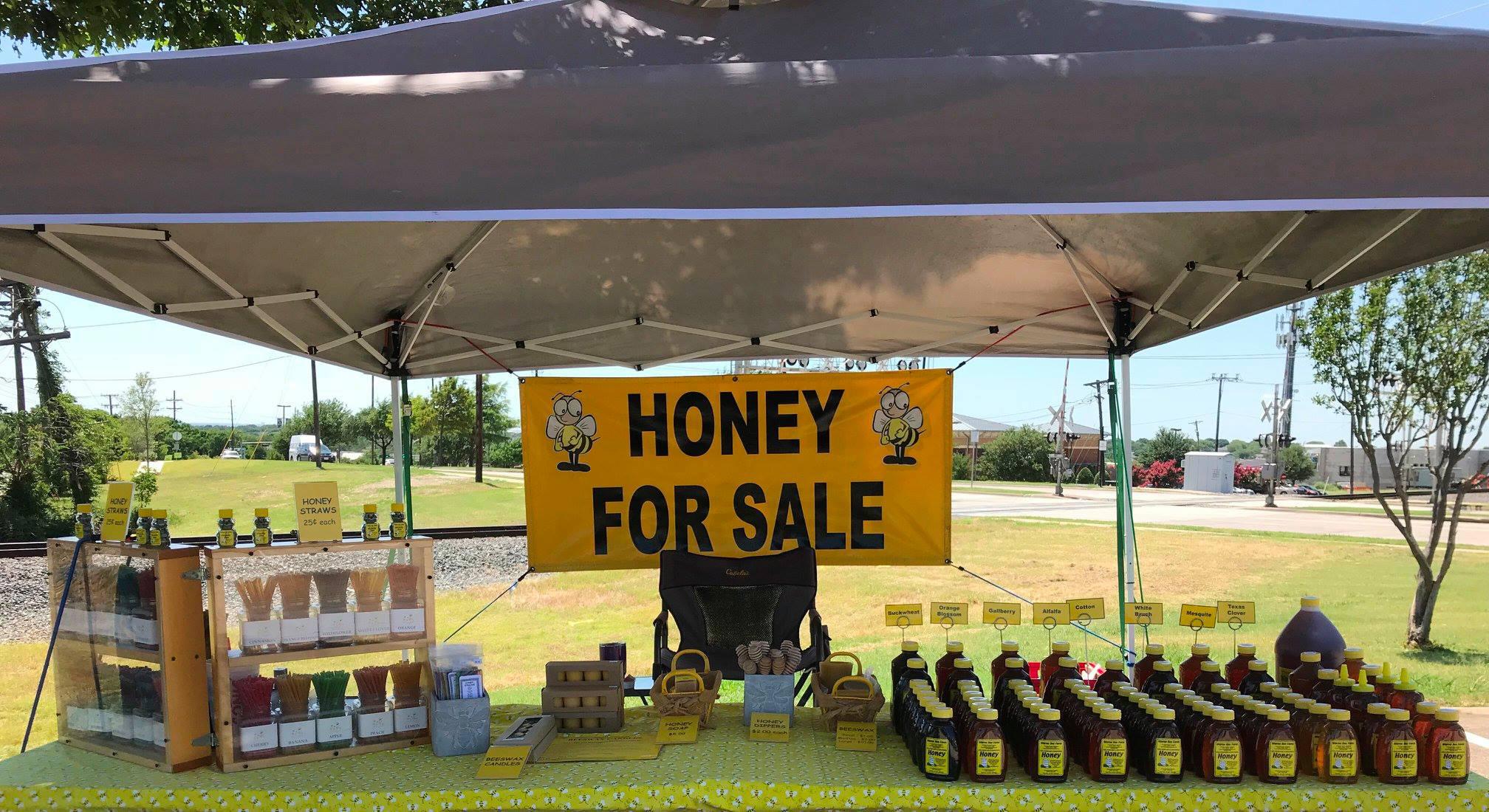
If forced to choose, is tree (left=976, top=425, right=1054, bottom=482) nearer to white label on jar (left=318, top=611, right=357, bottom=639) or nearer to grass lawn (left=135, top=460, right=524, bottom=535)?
grass lawn (left=135, top=460, right=524, bottom=535)

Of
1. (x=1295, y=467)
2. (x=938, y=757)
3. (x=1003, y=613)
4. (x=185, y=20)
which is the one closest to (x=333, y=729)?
(x=938, y=757)

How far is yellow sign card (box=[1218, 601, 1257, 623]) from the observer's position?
2.24m

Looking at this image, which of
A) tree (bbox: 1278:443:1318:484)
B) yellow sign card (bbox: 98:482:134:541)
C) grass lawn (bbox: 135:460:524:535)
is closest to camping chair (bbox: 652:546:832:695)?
yellow sign card (bbox: 98:482:134:541)

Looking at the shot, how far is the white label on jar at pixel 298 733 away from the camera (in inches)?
82.7

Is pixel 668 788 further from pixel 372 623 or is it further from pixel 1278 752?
pixel 1278 752

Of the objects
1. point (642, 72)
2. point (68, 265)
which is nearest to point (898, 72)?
point (642, 72)

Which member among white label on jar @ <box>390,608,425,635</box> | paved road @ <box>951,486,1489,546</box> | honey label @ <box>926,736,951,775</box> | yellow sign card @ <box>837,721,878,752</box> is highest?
white label on jar @ <box>390,608,425,635</box>

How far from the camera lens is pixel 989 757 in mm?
1838

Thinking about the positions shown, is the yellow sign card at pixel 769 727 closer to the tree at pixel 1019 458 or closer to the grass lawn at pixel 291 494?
the grass lawn at pixel 291 494

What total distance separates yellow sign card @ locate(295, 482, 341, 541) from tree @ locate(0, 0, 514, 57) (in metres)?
3.45

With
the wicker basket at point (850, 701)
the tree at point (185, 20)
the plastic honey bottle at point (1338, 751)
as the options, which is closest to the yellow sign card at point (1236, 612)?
the plastic honey bottle at point (1338, 751)

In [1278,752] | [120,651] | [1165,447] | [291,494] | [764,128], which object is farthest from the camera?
[1165,447]

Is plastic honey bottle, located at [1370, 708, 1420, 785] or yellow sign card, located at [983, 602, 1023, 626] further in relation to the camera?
yellow sign card, located at [983, 602, 1023, 626]

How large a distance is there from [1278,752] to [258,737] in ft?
6.76
